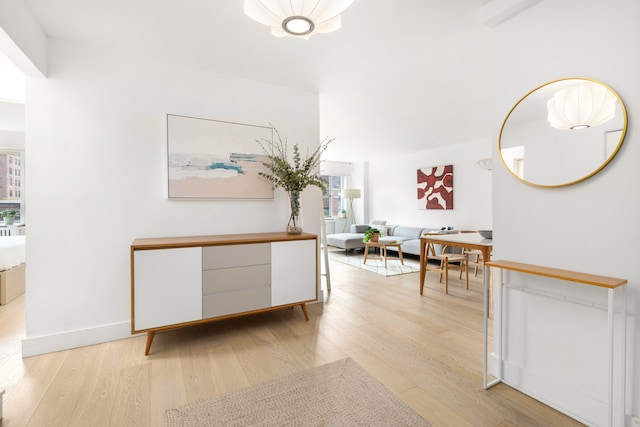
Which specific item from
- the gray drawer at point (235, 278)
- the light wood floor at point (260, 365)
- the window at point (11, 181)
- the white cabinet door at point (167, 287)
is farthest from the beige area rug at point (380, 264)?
the window at point (11, 181)

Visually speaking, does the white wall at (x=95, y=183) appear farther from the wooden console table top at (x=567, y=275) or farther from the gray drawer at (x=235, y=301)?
the wooden console table top at (x=567, y=275)

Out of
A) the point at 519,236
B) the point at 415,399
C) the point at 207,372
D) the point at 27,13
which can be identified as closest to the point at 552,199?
the point at 519,236

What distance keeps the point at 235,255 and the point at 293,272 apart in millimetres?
583

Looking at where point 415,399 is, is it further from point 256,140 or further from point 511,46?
point 256,140

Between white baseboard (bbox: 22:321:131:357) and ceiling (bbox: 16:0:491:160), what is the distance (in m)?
2.33

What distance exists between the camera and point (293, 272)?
280cm

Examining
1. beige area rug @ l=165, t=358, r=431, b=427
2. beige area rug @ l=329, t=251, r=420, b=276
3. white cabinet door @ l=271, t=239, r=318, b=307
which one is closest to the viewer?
beige area rug @ l=165, t=358, r=431, b=427

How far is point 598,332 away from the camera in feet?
5.03

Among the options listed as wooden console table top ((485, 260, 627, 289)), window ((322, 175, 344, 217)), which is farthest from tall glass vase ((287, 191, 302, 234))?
window ((322, 175, 344, 217))

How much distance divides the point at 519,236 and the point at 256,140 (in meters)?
2.43

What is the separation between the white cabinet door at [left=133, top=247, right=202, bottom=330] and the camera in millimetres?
2207

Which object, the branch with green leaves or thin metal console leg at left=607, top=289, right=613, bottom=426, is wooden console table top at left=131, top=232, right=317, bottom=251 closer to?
the branch with green leaves

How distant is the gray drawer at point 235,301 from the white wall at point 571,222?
1.88 metres

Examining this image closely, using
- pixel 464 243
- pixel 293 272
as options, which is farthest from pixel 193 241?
pixel 464 243
